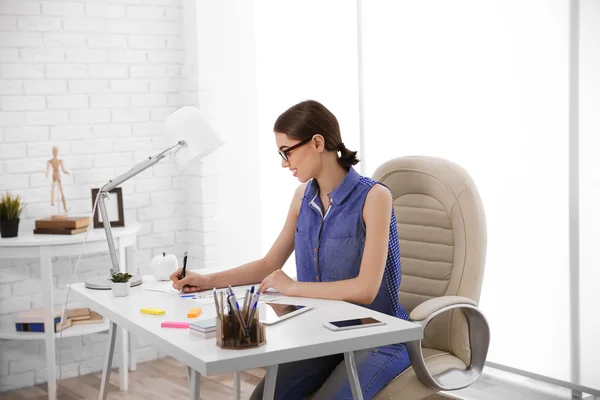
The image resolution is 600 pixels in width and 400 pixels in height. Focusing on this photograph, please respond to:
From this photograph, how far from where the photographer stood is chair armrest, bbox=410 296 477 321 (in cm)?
213

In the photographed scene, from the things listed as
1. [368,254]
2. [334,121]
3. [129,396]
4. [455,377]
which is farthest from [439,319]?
[129,396]

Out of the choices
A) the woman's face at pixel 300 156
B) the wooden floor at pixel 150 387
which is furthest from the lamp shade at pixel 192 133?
the wooden floor at pixel 150 387

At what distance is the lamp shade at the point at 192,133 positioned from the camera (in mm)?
2473

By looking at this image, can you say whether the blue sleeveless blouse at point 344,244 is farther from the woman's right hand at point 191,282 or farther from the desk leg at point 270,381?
the desk leg at point 270,381

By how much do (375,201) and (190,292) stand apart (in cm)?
64

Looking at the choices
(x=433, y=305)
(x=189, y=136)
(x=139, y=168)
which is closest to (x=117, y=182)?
(x=139, y=168)

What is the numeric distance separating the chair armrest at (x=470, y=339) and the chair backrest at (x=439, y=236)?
27mm

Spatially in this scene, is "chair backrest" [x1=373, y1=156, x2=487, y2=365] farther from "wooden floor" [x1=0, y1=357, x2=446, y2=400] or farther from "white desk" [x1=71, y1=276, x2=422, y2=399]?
"wooden floor" [x1=0, y1=357, x2=446, y2=400]

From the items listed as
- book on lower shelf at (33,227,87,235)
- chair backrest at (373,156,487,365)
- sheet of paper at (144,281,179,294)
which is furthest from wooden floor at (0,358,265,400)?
chair backrest at (373,156,487,365)

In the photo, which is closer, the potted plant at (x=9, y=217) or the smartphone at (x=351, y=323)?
the smartphone at (x=351, y=323)

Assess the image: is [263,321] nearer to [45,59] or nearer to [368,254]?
[368,254]

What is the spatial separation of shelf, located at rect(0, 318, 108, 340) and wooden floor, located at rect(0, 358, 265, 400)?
1.01 ft

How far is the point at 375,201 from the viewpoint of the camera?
2309 mm

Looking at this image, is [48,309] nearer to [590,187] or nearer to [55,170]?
[55,170]
